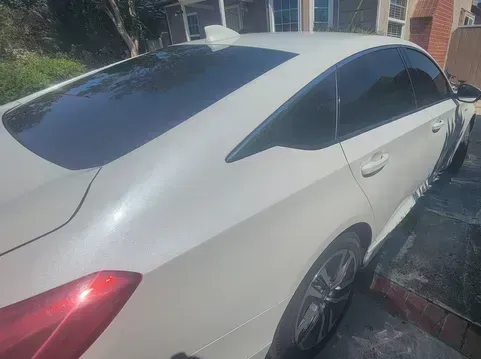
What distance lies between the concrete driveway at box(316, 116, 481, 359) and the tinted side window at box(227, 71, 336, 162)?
1307 millimetres

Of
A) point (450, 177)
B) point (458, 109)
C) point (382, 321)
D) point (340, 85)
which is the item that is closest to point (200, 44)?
point (340, 85)

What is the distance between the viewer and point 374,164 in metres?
1.71

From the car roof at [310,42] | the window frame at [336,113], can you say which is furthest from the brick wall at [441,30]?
the car roof at [310,42]

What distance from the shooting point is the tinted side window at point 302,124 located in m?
1.28

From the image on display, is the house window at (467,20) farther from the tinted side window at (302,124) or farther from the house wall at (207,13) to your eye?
the tinted side window at (302,124)

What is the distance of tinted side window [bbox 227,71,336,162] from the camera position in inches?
50.5

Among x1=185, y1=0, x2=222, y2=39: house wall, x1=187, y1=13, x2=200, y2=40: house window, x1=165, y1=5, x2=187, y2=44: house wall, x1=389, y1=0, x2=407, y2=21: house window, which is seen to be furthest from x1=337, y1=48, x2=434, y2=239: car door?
x1=165, y1=5, x2=187, y2=44: house wall

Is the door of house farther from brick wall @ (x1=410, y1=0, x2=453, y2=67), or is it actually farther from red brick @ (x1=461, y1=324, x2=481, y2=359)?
red brick @ (x1=461, y1=324, x2=481, y2=359)

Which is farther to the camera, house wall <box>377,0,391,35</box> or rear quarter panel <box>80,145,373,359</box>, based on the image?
house wall <box>377,0,391,35</box>

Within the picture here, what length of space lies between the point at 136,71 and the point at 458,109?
2.90 meters

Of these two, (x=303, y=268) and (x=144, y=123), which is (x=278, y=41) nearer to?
(x=144, y=123)

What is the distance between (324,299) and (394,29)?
35.4 ft

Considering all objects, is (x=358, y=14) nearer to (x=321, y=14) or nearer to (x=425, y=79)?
(x=321, y=14)

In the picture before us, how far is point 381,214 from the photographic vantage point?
1942 millimetres
